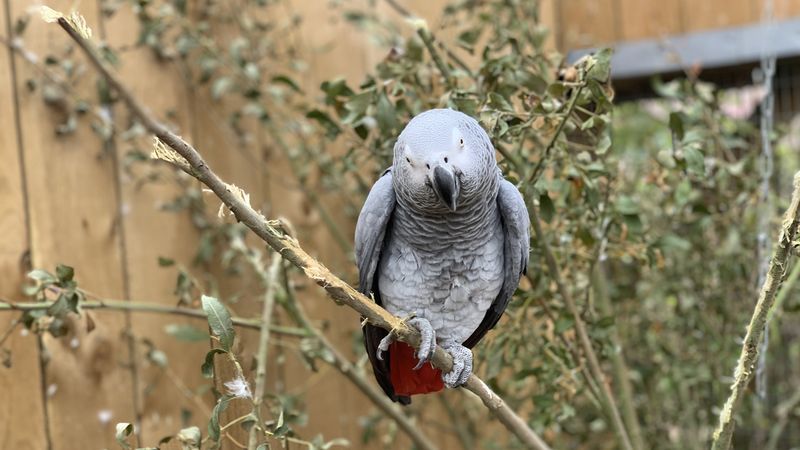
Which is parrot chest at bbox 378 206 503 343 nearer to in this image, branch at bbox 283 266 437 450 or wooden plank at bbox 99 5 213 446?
branch at bbox 283 266 437 450

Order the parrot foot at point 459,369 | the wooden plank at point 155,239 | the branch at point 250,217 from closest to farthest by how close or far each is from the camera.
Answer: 1. the branch at point 250,217
2. the parrot foot at point 459,369
3. the wooden plank at point 155,239

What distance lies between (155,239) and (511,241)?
81 cm

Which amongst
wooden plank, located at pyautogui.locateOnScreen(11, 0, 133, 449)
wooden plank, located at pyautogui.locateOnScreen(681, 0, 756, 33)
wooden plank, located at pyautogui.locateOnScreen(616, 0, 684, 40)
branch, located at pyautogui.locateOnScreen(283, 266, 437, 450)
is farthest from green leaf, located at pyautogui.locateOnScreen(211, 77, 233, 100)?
wooden plank, located at pyautogui.locateOnScreen(681, 0, 756, 33)

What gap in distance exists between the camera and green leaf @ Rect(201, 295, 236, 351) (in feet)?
2.40

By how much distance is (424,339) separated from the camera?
2.74 feet

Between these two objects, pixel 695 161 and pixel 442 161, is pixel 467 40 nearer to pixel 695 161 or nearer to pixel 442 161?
pixel 695 161

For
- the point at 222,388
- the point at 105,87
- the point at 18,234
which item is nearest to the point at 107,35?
the point at 105,87

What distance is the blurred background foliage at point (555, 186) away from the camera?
1021mm

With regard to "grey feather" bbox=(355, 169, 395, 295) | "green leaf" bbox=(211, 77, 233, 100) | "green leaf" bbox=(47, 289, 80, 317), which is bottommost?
"green leaf" bbox=(47, 289, 80, 317)

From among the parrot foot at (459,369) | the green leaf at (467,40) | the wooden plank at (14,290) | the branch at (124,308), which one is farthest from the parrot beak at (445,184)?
the wooden plank at (14,290)

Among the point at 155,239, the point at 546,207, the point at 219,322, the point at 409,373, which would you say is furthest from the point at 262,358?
the point at 155,239

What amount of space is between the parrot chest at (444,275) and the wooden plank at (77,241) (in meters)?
0.62

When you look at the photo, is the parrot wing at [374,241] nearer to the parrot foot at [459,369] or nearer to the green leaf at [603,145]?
the parrot foot at [459,369]

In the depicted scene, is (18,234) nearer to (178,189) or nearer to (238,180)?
(178,189)
